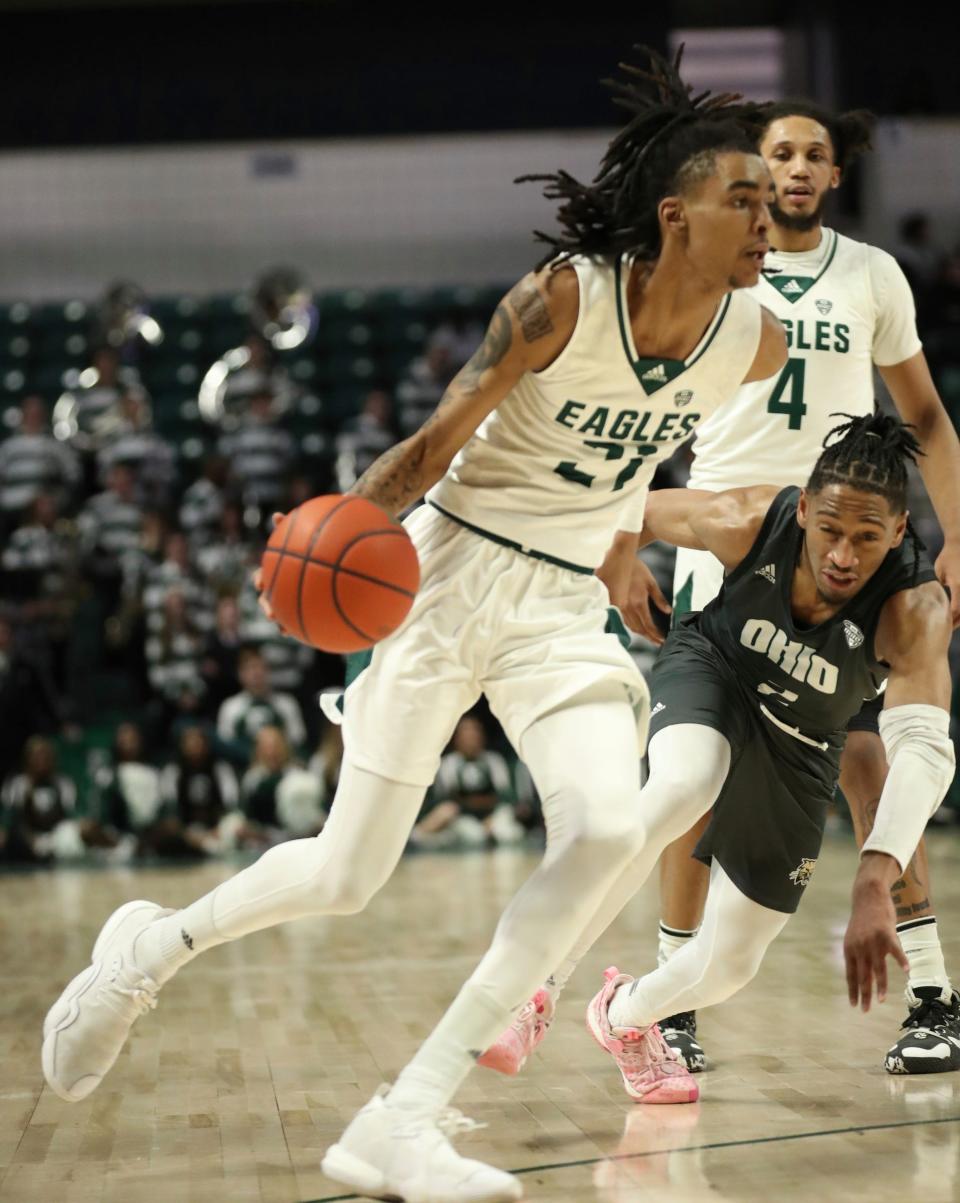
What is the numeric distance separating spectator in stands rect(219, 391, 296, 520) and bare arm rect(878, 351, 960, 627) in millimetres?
8489

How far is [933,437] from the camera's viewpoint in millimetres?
4609

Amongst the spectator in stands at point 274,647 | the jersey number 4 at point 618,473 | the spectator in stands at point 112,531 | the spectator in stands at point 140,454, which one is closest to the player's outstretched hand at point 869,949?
the jersey number 4 at point 618,473

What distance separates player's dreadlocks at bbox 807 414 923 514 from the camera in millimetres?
3682

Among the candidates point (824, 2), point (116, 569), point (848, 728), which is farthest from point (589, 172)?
point (848, 728)

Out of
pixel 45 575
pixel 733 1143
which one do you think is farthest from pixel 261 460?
pixel 733 1143

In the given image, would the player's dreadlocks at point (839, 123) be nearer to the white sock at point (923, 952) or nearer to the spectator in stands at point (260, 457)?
the white sock at point (923, 952)

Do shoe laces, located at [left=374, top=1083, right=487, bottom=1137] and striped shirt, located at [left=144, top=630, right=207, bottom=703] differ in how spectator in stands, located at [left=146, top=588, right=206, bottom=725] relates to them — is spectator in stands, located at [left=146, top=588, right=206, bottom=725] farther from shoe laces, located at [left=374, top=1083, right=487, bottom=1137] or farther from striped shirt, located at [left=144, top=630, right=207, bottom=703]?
shoe laces, located at [left=374, top=1083, right=487, bottom=1137]

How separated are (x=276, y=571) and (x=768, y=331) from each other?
1248 millimetres

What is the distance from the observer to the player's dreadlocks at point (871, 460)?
3682mm

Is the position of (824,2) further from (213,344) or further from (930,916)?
(930,916)

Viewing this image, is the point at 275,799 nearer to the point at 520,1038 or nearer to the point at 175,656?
the point at 175,656

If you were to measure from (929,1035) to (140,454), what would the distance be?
10089mm

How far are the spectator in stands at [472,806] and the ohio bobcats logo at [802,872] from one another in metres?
7.18

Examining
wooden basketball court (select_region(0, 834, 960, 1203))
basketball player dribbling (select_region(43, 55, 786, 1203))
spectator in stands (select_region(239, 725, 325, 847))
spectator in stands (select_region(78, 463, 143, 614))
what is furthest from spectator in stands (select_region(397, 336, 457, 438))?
basketball player dribbling (select_region(43, 55, 786, 1203))
